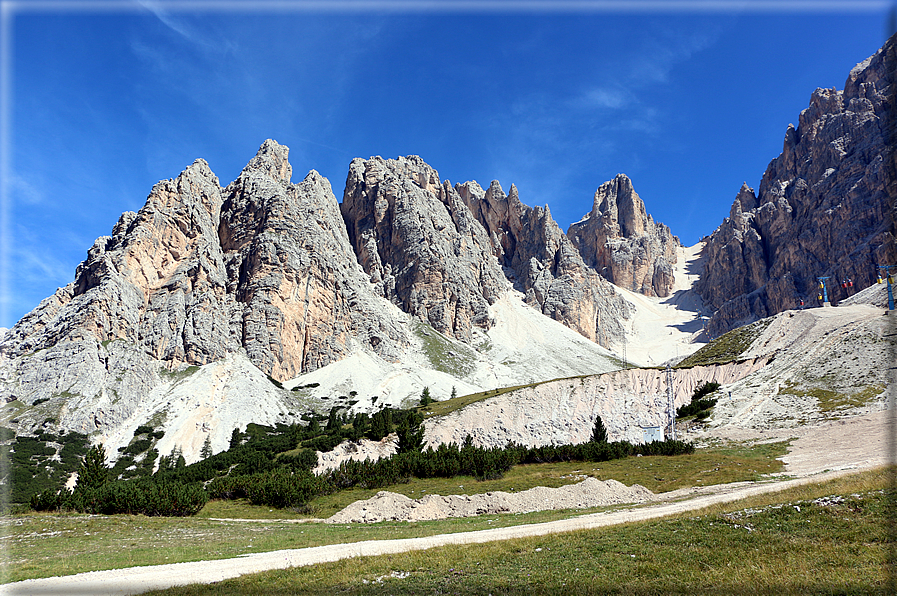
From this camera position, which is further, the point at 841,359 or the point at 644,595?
the point at 841,359

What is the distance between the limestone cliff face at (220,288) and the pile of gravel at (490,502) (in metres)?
115

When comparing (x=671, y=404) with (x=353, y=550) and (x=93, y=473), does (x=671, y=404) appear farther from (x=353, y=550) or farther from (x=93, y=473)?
(x=93, y=473)

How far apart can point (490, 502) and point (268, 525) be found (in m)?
14.1

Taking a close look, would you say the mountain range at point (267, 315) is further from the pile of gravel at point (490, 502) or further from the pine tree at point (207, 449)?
the pile of gravel at point (490, 502)

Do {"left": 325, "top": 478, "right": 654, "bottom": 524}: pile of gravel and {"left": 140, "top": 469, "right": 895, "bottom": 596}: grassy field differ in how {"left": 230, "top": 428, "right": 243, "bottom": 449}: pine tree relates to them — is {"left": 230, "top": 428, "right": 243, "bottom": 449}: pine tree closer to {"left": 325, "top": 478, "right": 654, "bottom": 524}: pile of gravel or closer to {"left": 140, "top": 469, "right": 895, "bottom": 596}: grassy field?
{"left": 325, "top": 478, "right": 654, "bottom": 524}: pile of gravel

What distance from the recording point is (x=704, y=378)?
75.1m

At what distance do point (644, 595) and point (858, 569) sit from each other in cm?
435

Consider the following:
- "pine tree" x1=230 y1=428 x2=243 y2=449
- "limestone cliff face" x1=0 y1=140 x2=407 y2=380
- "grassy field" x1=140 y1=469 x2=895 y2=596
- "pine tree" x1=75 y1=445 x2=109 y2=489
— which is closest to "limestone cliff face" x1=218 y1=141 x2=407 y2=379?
"limestone cliff face" x1=0 y1=140 x2=407 y2=380

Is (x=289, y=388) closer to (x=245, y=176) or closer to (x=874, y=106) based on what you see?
(x=245, y=176)

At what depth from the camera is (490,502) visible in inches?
1232

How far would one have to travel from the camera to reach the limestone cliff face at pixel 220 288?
126 m

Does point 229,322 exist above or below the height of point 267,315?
below

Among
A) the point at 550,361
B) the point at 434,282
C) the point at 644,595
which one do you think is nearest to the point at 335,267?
the point at 434,282

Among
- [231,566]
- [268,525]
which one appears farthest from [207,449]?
[231,566]
